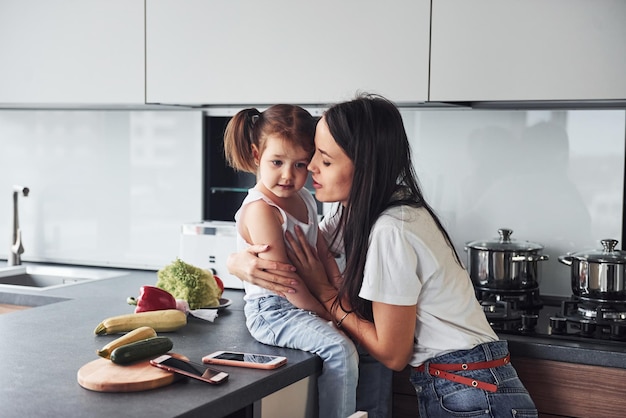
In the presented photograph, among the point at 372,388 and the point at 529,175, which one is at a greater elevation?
the point at 529,175

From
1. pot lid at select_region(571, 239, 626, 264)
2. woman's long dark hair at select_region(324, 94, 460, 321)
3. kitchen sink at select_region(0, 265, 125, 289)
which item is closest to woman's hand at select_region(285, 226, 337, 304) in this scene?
woman's long dark hair at select_region(324, 94, 460, 321)

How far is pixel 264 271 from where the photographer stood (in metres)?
1.92

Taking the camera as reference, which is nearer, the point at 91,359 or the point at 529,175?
the point at 91,359

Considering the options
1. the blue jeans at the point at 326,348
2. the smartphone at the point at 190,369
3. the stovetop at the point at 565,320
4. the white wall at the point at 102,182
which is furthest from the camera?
the white wall at the point at 102,182

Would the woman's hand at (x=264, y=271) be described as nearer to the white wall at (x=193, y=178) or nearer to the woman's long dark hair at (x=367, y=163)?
the woman's long dark hair at (x=367, y=163)

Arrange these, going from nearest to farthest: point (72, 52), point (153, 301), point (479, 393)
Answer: point (479, 393) < point (153, 301) < point (72, 52)

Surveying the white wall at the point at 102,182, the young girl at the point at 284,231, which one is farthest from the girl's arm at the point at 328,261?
the white wall at the point at 102,182

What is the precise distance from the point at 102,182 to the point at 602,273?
1.90 metres

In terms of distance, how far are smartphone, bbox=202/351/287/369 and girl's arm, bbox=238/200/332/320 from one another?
0.54ft

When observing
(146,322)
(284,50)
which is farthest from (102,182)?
(146,322)

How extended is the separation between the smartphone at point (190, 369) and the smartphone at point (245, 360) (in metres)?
0.07

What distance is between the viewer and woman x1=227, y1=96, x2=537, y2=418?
1715 millimetres

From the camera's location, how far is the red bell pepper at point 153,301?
214 cm

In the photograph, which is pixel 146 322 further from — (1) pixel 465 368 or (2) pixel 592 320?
(2) pixel 592 320
